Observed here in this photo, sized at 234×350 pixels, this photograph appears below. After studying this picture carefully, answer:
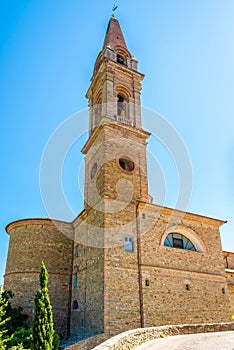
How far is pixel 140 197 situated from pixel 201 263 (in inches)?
199

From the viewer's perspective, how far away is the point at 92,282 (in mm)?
13938

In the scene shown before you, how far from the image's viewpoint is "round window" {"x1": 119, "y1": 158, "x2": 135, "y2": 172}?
17.3 metres

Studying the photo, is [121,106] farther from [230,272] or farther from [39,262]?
[230,272]

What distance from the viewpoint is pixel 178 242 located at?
52.6 feet

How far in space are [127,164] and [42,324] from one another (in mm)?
9922

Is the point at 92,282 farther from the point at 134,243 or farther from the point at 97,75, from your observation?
the point at 97,75

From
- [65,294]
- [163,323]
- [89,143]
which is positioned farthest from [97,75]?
[163,323]

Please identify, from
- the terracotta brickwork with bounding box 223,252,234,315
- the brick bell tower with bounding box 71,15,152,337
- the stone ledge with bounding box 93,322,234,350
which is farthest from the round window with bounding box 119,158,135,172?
the terracotta brickwork with bounding box 223,252,234,315

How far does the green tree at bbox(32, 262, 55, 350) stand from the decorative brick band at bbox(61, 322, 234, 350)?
1.53 meters

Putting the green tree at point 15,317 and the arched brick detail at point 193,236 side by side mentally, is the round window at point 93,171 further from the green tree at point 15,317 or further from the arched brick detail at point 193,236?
the green tree at point 15,317

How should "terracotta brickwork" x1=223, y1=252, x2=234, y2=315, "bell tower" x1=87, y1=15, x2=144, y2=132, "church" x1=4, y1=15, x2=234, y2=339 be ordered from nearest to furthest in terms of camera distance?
"church" x1=4, y1=15, x2=234, y2=339 → "terracotta brickwork" x1=223, y1=252, x2=234, y2=315 → "bell tower" x1=87, y1=15, x2=144, y2=132

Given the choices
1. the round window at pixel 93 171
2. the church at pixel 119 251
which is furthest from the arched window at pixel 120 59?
the round window at pixel 93 171

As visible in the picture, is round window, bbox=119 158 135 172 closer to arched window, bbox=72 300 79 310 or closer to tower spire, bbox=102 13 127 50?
arched window, bbox=72 300 79 310

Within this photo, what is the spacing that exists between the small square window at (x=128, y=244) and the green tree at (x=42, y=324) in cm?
413
